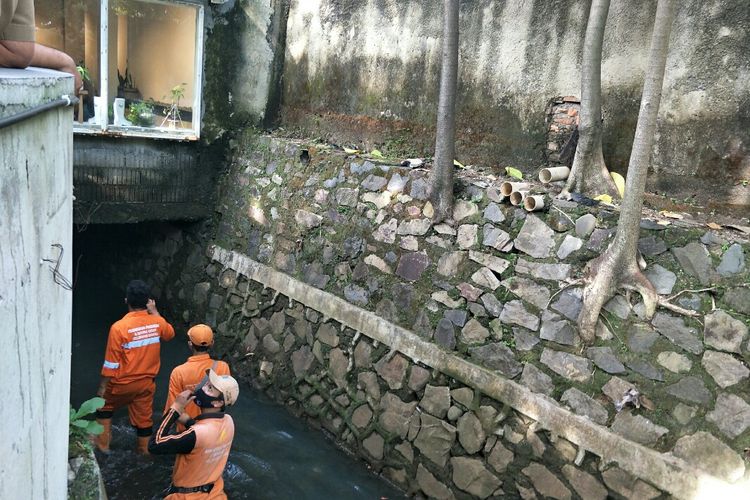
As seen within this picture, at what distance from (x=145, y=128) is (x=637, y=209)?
610cm

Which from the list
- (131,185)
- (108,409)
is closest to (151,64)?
(131,185)

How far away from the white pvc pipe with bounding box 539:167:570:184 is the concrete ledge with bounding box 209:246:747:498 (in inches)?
67.3

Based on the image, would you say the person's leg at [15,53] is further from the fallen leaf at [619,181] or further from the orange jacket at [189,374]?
the fallen leaf at [619,181]

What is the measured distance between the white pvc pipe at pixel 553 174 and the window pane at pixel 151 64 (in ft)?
16.6

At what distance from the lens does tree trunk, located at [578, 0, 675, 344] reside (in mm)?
3945

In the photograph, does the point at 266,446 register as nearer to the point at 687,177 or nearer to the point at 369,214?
the point at 369,214

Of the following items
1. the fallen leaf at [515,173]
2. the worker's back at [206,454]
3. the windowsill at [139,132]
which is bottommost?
the worker's back at [206,454]

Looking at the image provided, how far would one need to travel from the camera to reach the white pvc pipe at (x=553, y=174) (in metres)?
5.02

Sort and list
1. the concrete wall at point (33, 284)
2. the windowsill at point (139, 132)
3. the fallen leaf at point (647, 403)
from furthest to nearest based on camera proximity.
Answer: the windowsill at point (139, 132) → the fallen leaf at point (647, 403) → the concrete wall at point (33, 284)

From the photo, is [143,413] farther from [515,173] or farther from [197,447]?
[515,173]

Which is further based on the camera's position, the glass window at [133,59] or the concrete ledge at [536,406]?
the glass window at [133,59]

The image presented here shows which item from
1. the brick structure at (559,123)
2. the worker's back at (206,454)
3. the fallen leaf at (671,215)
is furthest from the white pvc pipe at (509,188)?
the worker's back at (206,454)

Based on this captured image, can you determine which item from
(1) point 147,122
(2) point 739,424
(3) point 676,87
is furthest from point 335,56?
(2) point 739,424

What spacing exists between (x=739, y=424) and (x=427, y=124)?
13.9 ft
